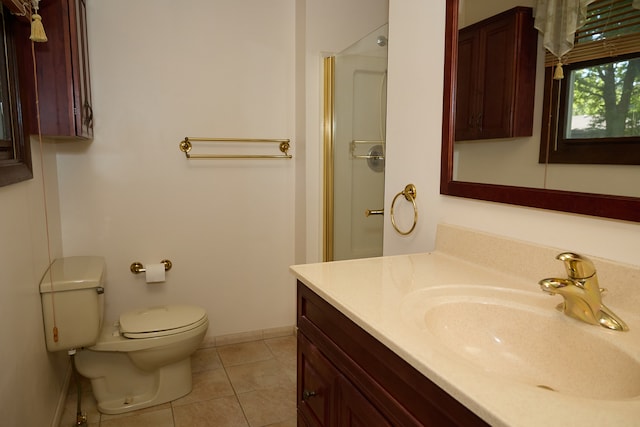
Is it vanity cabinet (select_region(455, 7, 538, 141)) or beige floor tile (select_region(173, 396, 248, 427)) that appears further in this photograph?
beige floor tile (select_region(173, 396, 248, 427))

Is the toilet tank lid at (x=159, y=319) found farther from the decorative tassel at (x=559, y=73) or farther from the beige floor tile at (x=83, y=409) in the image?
the decorative tassel at (x=559, y=73)

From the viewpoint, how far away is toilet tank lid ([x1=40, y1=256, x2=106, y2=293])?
6.13 ft

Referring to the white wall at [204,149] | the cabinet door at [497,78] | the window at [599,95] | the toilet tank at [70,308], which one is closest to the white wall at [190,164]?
the white wall at [204,149]

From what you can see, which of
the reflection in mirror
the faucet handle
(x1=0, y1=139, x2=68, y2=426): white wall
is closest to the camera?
the faucet handle

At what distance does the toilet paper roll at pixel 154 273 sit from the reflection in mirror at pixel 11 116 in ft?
3.20

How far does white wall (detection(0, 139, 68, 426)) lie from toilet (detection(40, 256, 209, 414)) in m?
0.09

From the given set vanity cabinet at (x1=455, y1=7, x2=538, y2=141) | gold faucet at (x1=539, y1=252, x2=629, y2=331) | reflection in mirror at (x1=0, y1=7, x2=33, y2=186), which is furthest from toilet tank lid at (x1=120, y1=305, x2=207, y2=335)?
gold faucet at (x1=539, y1=252, x2=629, y2=331)

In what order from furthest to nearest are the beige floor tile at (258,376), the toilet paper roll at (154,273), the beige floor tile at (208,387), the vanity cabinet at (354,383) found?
1. the toilet paper roll at (154,273)
2. the beige floor tile at (258,376)
3. the beige floor tile at (208,387)
4. the vanity cabinet at (354,383)

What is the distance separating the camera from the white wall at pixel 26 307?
4.39 ft

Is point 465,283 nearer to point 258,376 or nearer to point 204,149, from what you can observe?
point 258,376

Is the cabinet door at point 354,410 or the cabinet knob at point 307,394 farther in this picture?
the cabinet knob at point 307,394

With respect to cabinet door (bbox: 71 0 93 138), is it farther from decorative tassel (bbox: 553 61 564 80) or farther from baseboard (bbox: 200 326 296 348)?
decorative tassel (bbox: 553 61 564 80)

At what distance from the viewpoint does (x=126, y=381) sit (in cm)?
219

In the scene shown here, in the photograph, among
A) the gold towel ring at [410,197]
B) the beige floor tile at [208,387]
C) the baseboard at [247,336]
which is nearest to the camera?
the gold towel ring at [410,197]
